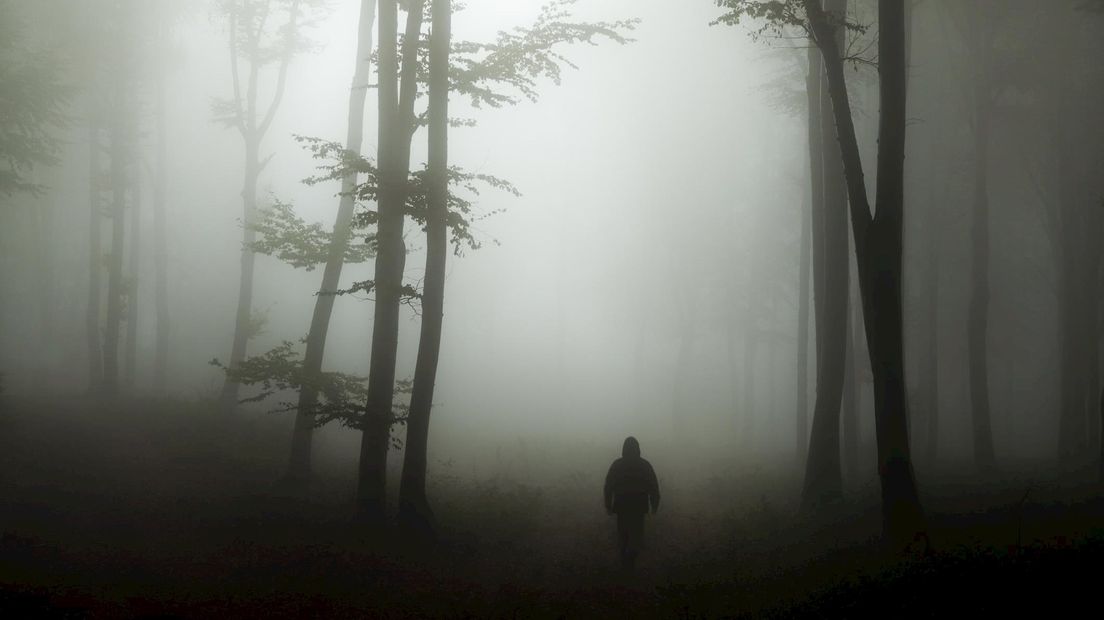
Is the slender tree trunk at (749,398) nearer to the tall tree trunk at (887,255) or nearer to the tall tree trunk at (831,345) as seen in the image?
the tall tree trunk at (831,345)

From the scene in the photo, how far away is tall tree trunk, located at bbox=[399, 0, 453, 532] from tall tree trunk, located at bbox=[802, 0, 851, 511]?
6.87 meters

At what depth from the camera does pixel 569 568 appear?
9281 mm

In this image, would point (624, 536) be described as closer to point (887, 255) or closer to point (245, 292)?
point (887, 255)

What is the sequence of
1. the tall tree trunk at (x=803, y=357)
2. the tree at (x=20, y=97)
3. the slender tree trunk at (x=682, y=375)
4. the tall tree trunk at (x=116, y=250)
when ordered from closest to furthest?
the tree at (x=20, y=97)
the tall tree trunk at (x=116, y=250)
the tall tree trunk at (x=803, y=357)
the slender tree trunk at (x=682, y=375)

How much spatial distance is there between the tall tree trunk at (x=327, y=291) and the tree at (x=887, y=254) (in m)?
7.82

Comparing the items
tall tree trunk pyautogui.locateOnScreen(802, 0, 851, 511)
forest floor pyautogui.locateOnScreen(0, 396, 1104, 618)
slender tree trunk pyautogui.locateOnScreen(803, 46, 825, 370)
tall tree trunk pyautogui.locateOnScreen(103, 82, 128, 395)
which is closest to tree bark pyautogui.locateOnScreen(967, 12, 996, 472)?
forest floor pyautogui.locateOnScreen(0, 396, 1104, 618)

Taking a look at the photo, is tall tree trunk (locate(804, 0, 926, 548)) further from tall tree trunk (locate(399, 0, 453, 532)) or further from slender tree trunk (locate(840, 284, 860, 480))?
slender tree trunk (locate(840, 284, 860, 480))

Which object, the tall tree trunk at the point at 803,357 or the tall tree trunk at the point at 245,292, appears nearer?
the tall tree trunk at the point at 245,292

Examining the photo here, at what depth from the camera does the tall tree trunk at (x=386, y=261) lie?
1024 cm

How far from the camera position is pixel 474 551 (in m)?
9.62

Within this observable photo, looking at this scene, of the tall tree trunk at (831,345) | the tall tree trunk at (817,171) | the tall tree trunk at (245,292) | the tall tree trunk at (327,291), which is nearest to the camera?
the tall tree trunk at (831,345)

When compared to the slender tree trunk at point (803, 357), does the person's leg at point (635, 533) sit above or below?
below

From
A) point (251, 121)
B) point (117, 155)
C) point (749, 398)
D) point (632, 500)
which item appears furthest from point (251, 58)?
point (749, 398)

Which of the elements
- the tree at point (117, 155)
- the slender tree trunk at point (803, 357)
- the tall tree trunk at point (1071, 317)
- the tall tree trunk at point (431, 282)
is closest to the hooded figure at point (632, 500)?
the tall tree trunk at point (431, 282)
